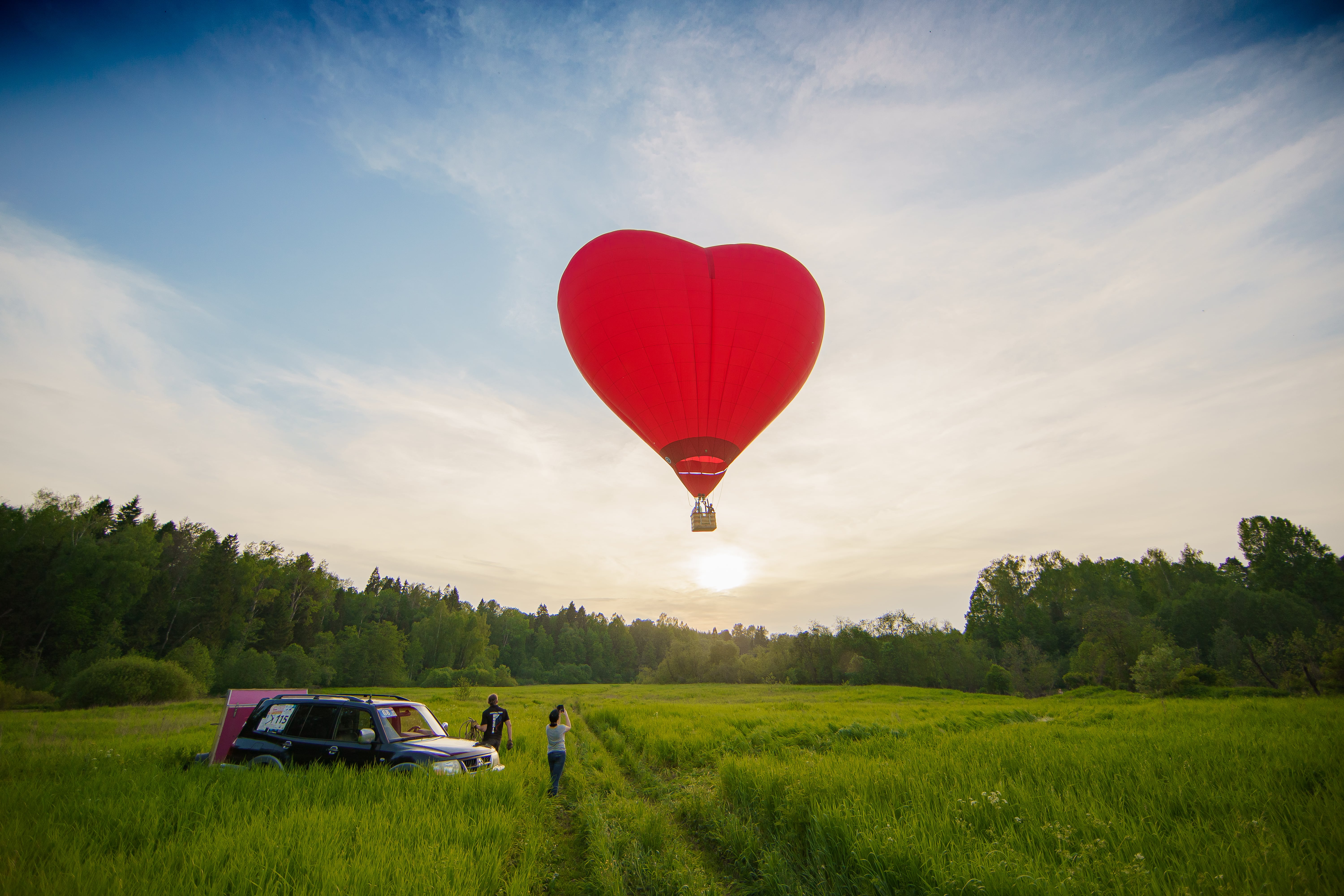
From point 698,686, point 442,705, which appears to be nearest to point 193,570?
point 442,705

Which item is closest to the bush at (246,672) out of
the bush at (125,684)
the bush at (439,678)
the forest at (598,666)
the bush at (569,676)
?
the forest at (598,666)

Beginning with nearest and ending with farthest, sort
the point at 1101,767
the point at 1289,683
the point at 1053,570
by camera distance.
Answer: the point at 1101,767
the point at 1289,683
the point at 1053,570

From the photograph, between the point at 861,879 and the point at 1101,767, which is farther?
the point at 1101,767

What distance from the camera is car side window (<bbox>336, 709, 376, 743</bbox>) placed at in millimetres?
8055

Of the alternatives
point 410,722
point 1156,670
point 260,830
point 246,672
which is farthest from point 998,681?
point 246,672

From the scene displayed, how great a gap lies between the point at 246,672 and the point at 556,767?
58.0 m

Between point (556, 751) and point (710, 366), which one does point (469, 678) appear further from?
point (556, 751)

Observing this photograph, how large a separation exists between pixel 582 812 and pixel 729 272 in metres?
14.9

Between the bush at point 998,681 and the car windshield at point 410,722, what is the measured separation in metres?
64.4

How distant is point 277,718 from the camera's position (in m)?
8.38

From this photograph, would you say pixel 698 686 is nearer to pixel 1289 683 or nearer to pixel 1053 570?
pixel 1289 683

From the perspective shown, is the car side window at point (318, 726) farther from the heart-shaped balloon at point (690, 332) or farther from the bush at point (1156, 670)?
the bush at point (1156, 670)

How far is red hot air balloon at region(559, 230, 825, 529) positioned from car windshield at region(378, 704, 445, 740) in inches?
441

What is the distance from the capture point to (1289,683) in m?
34.0
